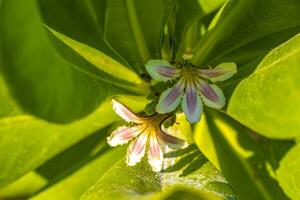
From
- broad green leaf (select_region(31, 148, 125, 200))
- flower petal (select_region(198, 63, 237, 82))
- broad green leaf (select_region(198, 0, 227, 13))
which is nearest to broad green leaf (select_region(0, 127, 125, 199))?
broad green leaf (select_region(31, 148, 125, 200))

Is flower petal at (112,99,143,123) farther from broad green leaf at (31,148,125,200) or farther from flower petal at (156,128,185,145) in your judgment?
broad green leaf at (31,148,125,200)

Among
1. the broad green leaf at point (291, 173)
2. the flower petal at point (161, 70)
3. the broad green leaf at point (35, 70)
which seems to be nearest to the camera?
the broad green leaf at point (35, 70)

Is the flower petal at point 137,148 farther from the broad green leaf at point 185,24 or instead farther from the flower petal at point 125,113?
the broad green leaf at point 185,24

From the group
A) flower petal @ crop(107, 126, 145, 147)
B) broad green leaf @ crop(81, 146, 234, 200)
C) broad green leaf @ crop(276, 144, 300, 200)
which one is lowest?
broad green leaf @ crop(276, 144, 300, 200)

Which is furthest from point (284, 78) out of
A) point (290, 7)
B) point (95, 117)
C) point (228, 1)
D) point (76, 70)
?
point (95, 117)

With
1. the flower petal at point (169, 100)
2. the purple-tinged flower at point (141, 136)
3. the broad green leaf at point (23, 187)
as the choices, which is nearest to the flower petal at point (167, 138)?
the purple-tinged flower at point (141, 136)

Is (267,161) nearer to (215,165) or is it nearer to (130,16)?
(215,165)
